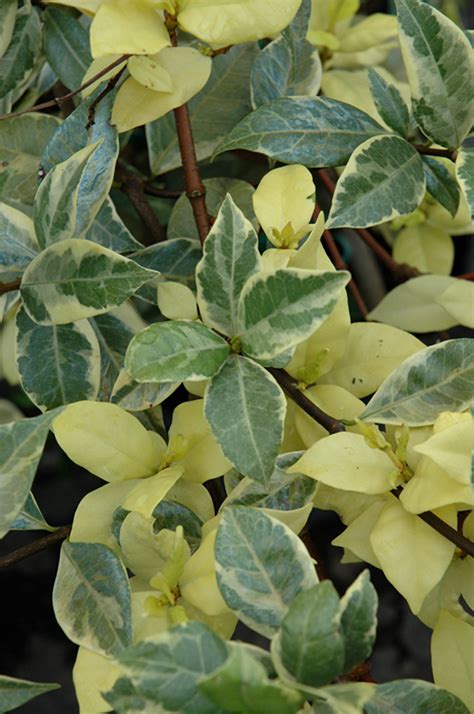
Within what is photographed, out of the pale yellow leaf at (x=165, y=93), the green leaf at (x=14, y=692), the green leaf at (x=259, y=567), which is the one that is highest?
the pale yellow leaf at (x=165, y=93)

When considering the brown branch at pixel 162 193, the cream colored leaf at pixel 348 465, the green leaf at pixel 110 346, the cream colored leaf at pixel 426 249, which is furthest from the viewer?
the cream colored leaf at pixel 426 249

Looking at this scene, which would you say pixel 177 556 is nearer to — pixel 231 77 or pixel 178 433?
pixel 178 433

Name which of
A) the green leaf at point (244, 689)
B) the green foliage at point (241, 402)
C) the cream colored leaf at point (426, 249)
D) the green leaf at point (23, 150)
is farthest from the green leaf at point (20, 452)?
the cream colored leaf at point (426, 249)

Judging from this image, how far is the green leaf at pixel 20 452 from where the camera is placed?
0.33m

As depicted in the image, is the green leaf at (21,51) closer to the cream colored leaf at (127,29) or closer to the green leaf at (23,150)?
A: the green leaf at (23,150)

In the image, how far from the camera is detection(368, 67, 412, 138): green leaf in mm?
452

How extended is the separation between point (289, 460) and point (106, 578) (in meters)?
0.09

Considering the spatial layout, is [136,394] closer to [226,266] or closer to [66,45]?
[226,266]

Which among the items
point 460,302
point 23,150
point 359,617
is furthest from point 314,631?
point 23,150

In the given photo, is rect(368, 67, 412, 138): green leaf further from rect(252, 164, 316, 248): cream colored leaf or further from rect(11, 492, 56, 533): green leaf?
rect(11, 492, 56, 533): green leaf

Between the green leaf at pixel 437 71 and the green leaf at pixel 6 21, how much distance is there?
0.20 m

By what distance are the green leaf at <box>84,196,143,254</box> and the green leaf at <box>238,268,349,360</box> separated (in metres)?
0.14

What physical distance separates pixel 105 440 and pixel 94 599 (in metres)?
0.07

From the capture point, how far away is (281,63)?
1.64 ft
